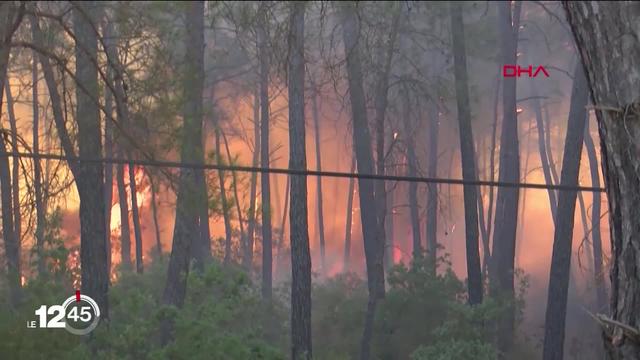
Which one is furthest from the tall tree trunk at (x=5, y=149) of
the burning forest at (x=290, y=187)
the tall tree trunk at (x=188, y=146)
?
the tall tree trunk at (x=188, y=146)

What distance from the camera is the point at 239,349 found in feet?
26.8

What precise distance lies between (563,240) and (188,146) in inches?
322

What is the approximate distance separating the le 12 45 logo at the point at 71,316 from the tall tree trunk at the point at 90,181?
0.47 m

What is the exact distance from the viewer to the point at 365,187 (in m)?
21.5

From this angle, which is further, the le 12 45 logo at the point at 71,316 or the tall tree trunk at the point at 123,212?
the tall tree trunk at the point at 123,212

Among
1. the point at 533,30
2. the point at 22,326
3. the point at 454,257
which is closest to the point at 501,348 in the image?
the point at 22,326

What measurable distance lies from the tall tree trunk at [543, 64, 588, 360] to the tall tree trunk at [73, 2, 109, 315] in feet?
30.5

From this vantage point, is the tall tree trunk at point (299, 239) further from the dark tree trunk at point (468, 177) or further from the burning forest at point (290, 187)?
the dark tree trunk at point (468, 177)

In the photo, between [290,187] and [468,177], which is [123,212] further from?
[290,187]

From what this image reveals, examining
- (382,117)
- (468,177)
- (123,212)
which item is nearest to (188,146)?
(382,117)

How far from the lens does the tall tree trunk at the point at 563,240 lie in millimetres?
16625

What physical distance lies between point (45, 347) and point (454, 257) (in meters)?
44.0

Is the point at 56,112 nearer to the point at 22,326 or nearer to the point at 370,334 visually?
the point at 22,326

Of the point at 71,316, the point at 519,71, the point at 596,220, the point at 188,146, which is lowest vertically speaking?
the point at 71,316
